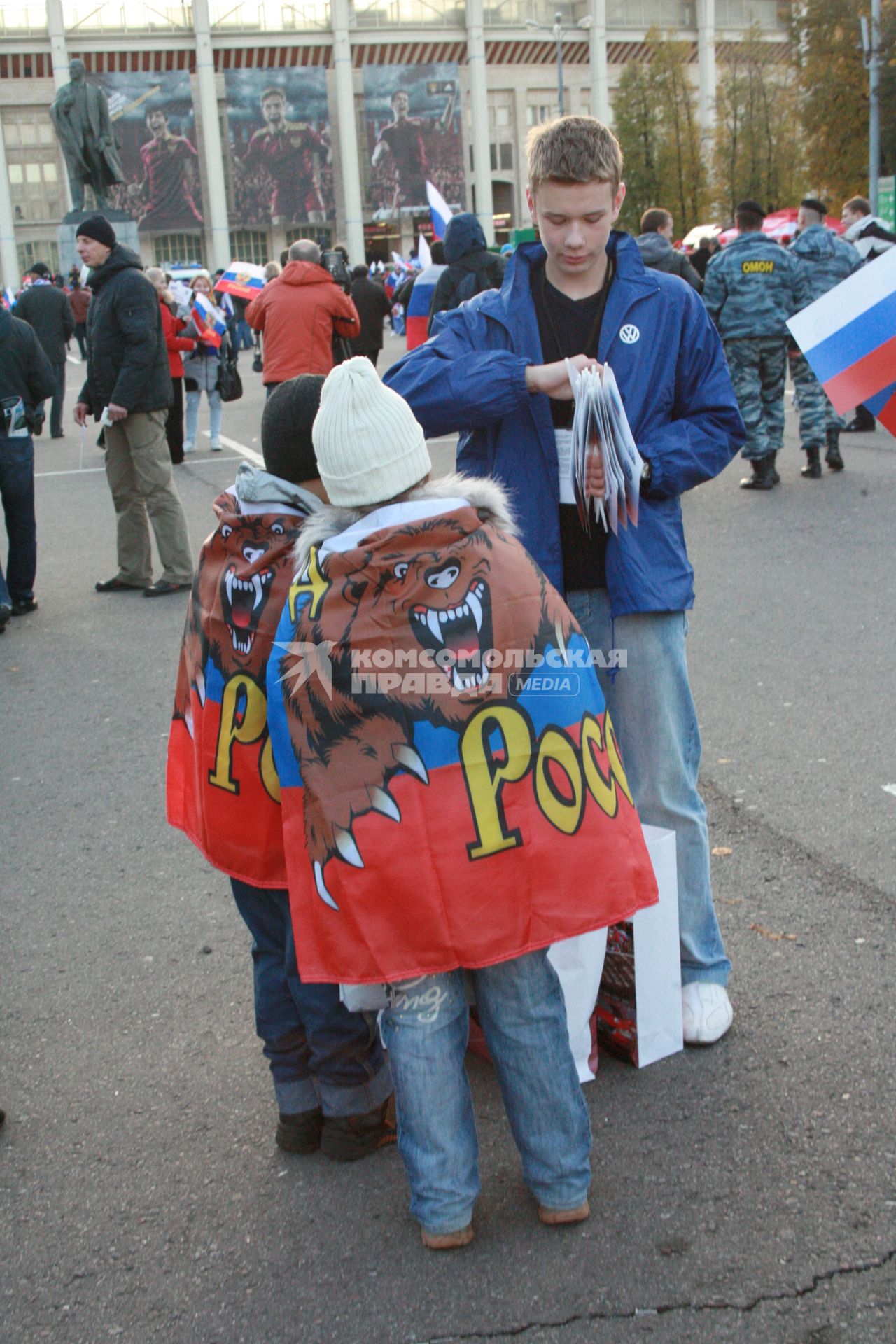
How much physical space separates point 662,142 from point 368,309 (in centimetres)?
3166

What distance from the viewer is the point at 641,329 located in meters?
2.84

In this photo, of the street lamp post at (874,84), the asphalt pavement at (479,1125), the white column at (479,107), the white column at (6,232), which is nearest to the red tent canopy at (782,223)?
the street lamp post at (874,84)

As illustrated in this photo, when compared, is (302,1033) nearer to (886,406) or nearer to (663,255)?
(886,406)

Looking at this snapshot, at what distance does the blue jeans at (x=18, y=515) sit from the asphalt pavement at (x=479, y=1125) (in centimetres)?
300

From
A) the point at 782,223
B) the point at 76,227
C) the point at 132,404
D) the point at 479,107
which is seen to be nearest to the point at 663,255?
the point at 132,404

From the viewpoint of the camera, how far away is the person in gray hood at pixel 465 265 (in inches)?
382

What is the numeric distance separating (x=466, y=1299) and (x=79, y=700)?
4.47 m

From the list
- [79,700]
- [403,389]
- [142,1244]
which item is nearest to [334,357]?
[79,700]

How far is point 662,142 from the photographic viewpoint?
140ft

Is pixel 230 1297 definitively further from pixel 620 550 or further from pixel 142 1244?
pixel 620 550

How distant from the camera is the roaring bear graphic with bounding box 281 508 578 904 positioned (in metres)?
2.26

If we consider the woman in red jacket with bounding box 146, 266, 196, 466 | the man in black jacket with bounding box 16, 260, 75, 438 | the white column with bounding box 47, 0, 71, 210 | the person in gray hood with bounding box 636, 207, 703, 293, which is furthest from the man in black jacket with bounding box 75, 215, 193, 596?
the white column with bounding box 47, 0, 71, 210

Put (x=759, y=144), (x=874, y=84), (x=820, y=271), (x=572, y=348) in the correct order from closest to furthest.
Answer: (x=572, y=348), (x=820, y=271), (x=874, y=84), (x=759, y=144)

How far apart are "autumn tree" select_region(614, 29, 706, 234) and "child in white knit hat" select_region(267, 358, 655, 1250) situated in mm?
41278
